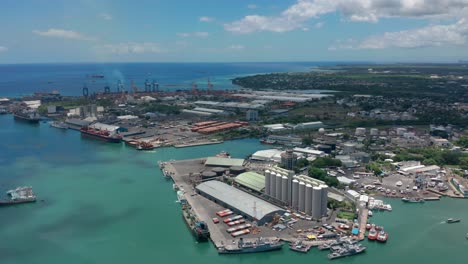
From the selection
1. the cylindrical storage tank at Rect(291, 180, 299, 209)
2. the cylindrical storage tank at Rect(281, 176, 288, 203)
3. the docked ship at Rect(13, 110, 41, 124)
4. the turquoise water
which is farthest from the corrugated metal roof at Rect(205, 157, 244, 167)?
the docked ship at Rect(13, 110, 41, 124)

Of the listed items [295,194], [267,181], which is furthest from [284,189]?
[267,181]

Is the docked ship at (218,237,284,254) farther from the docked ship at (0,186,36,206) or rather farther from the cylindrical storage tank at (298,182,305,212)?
the docked ship at (0,186,36,206)

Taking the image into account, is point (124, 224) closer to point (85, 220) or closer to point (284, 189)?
point (85, 220)

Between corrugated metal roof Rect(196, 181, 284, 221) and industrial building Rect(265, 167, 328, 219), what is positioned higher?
industrial building Rect(265, 167, 328, 219)

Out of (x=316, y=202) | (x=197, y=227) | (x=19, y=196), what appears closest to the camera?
(x=197, y=227)

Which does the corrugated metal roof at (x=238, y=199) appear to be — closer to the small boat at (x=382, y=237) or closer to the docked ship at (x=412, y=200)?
the small boat at (x=382, y=237)

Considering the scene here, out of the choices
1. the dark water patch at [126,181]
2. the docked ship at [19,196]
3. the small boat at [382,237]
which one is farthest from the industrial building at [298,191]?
the docked ship at [19,196]
